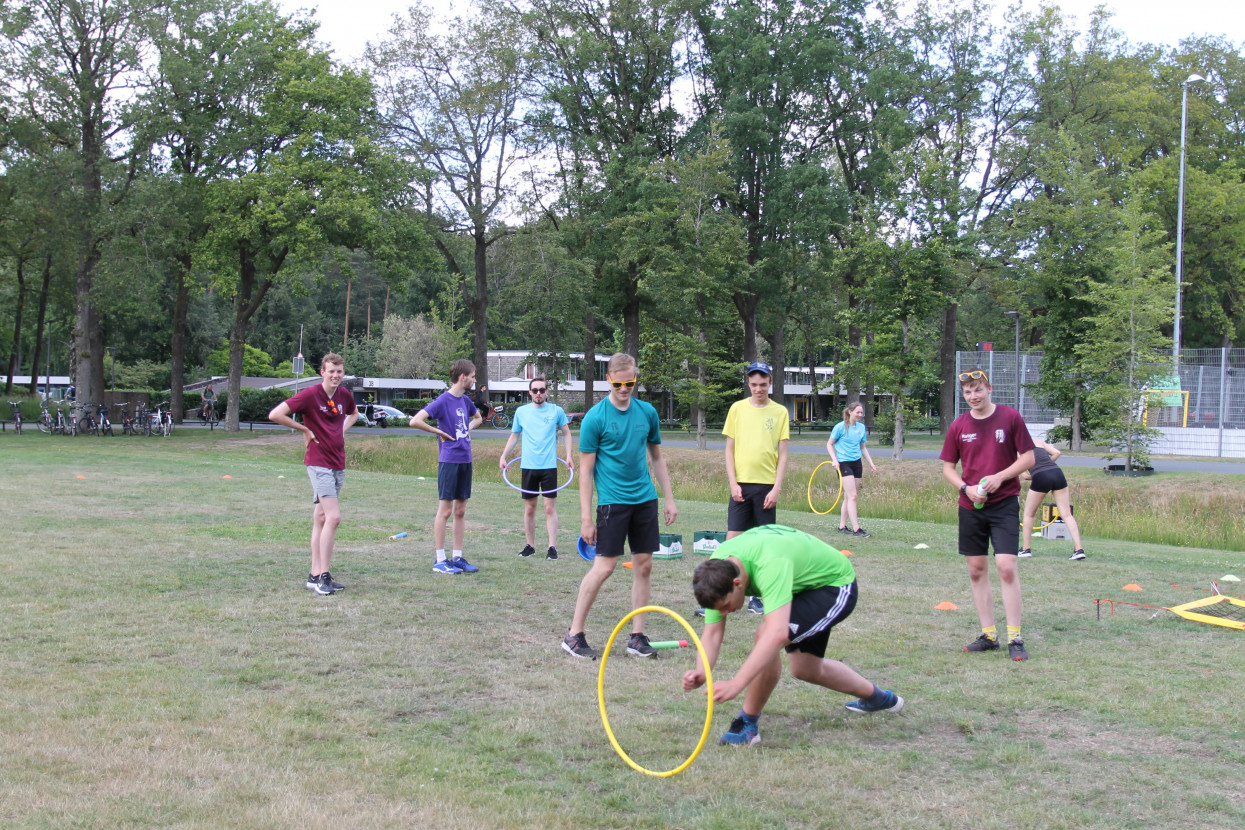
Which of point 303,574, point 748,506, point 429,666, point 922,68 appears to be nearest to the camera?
point 429,666

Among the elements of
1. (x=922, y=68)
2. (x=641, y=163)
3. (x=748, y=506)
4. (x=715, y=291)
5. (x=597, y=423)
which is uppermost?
(x=922, y=68)

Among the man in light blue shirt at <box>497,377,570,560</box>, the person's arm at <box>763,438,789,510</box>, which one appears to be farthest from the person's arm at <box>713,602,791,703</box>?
Answer: the man in light blue shirt at <box>497,377,570,560</box>

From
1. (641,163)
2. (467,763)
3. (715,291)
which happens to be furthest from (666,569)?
(641,163)

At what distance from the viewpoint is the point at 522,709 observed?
5219 millimetres

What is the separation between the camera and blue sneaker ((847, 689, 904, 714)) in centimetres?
518

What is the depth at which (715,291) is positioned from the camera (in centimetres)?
3231

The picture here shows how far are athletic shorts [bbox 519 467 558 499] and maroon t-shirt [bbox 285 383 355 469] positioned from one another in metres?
2.46

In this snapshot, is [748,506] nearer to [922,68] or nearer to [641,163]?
[641,163]

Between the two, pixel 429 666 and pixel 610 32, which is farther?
pixel 610 32

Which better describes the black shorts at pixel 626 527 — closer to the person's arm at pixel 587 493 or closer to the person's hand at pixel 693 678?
the person's arm at pixel 587 493

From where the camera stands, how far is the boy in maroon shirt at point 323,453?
811 cm

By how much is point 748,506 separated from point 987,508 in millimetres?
2100

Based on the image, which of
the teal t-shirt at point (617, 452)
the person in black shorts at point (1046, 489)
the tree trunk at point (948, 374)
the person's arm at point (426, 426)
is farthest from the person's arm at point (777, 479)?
the tree trunk at point (948, 374)

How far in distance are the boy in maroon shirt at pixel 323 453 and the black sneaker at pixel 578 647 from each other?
281cm
